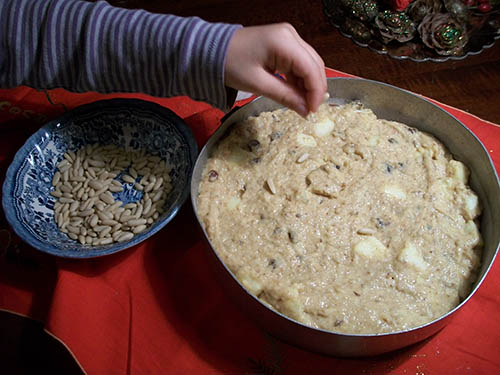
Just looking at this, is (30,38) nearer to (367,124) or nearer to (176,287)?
(176,287)

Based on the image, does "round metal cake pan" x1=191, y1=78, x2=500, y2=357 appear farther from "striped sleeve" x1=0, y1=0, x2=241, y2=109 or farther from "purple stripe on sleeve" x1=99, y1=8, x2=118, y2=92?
"purple stripe on sleeve" x1=99, y1=8, x2=118, y2=92

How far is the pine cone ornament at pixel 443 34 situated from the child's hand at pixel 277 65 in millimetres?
787

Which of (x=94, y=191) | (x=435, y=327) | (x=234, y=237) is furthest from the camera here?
(x=94, y=191)

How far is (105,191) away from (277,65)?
1.56 feet

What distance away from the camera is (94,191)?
94cm

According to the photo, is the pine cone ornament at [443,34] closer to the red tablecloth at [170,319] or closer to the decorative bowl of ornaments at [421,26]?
the decorative bowl of ornaments at [421,26]

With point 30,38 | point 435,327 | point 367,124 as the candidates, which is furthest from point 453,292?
point 30,38

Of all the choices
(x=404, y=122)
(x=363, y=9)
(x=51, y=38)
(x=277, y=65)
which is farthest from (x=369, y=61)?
(x=51, y=38)

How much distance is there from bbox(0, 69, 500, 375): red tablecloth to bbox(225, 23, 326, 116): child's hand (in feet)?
1.11

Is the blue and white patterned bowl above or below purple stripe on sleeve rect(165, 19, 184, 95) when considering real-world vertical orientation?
below

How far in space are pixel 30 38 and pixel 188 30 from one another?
35cm

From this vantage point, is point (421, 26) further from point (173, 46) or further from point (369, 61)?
point (173, 46)

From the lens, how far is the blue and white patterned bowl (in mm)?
831

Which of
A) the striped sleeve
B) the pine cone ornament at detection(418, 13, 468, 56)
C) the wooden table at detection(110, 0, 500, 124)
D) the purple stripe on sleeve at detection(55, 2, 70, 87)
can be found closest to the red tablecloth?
the striped sleeve
